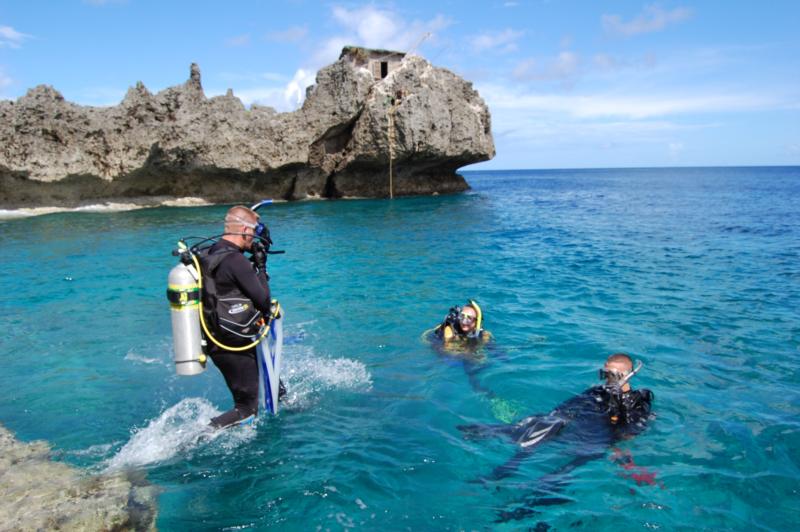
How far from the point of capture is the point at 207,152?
108 ft

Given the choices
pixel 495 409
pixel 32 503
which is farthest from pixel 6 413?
pixel 495 409

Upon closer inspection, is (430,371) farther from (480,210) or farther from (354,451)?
(480,210)

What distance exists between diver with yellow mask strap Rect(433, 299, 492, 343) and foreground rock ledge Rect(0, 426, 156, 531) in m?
4.90

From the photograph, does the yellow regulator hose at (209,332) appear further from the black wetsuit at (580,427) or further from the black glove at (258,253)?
the black wetsuit at (580,427)

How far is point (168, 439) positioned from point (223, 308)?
1755mm

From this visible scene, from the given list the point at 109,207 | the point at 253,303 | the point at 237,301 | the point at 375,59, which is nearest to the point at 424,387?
the point at 253,303

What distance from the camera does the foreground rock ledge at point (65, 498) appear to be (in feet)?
13.6

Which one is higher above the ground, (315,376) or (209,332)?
(209,332)

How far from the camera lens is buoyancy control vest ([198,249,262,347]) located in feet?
15.5

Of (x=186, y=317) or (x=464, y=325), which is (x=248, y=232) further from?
(x=464, y=325)

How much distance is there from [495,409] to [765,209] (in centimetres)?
3273

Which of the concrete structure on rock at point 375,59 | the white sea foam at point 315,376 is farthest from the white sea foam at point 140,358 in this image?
the concrete structure on rock at point 375,59

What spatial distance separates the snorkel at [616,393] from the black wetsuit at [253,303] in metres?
3.50

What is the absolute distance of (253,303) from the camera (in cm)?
488
